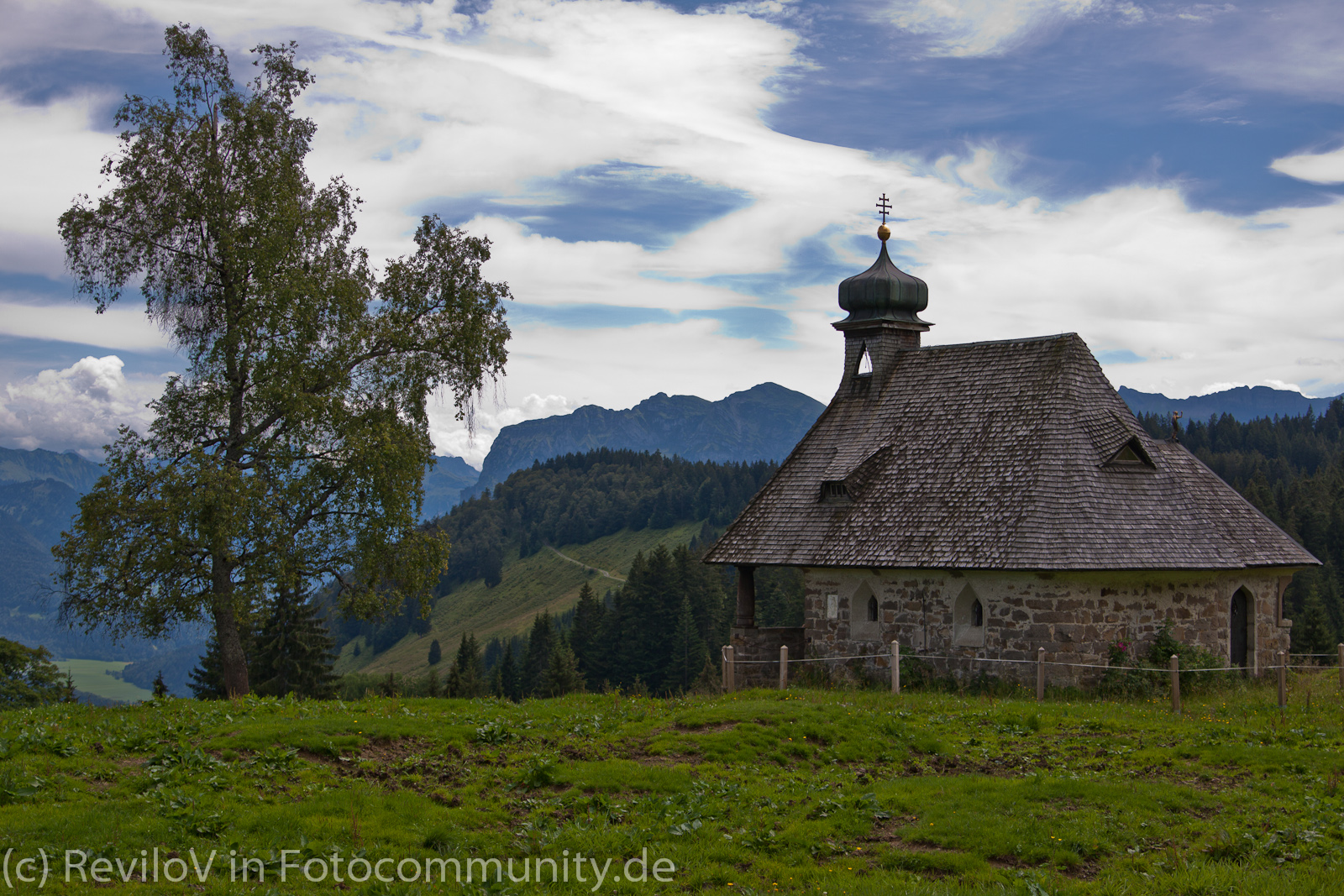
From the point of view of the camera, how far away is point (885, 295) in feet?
97.9

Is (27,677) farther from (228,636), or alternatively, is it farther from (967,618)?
(967,618)

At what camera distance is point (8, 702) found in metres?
42.3

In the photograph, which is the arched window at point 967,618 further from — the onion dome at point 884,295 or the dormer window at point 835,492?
the onion dome at point 884,295

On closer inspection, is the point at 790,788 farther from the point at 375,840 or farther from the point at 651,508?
the point at 651,508

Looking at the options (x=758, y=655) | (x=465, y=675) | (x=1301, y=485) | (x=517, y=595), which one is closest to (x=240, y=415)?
(x=758, y=655)

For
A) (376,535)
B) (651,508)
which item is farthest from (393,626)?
(376,535)

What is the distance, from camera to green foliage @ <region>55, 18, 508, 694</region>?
2316cm

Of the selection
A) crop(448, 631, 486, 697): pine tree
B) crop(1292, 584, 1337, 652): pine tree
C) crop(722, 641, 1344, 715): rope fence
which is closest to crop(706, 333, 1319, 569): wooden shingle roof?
crop(722, 641, 1344, 715): rope fence

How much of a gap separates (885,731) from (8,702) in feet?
133

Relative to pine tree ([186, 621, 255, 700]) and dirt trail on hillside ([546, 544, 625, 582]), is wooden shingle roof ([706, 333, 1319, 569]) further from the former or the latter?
dirt trail on hillside ([546, 544, 625, 582])

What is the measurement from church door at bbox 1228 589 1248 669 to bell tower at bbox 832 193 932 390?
10.4 metres

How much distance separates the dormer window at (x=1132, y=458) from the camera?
24.0 meters

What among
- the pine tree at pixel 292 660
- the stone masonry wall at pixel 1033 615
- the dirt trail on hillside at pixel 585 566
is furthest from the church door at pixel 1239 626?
the dirt trail on hillside at pixel 585 566

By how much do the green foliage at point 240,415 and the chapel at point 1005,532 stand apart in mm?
9117
